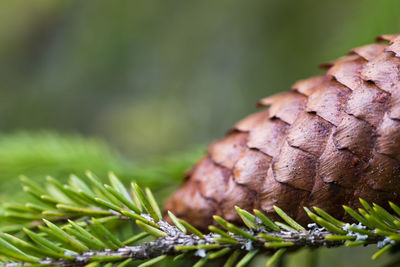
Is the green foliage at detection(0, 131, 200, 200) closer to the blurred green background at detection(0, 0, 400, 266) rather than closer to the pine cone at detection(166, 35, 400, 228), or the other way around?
A: the pine cone at detection(166, 35, 400, 228)

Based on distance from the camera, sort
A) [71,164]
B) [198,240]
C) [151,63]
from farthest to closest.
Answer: [151,63] < [71,164] < [198,240]

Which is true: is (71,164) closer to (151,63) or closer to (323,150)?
(323,150)

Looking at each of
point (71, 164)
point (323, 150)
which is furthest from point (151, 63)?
point (323, 150)

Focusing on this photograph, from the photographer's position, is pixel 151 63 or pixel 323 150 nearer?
pixel 323 150

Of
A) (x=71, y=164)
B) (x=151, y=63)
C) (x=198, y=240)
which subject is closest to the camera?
(x=198, y=240)

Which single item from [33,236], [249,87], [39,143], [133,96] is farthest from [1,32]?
[33,236]

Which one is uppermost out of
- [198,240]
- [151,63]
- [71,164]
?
[151,63]

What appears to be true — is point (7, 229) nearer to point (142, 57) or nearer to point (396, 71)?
point (396, 71)
